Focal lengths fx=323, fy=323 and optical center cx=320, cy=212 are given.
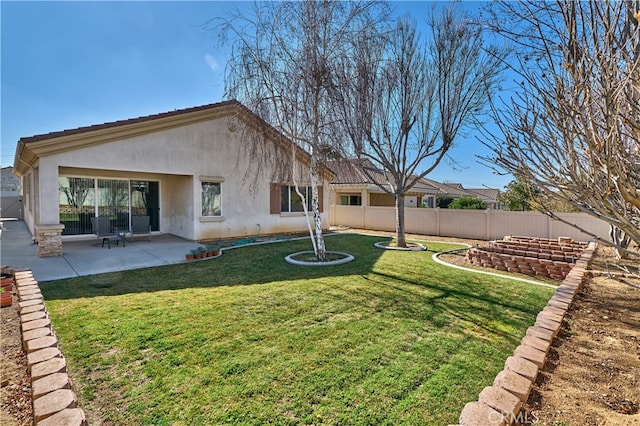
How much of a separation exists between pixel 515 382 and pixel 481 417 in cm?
61

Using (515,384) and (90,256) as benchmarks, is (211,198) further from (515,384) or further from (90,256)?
(515,384)

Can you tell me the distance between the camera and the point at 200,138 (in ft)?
42.5

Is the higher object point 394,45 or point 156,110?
point 394,45

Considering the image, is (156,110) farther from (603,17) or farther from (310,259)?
(603,17)

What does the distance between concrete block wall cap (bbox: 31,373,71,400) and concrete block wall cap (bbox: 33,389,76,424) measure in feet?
0.20

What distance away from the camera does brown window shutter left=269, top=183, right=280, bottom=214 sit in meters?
15.4

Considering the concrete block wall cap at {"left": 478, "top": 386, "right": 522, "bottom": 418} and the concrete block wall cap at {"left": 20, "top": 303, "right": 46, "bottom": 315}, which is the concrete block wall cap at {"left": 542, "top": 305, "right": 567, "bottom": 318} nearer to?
the concrete block wall cap at {"left": 478, "top": 386, "right": 522, "bottom": 418}

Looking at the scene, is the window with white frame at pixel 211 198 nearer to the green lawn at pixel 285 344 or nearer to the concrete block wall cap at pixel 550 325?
the green lawn at pixel 285 344

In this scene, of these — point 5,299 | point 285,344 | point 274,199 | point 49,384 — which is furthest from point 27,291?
point 274,199

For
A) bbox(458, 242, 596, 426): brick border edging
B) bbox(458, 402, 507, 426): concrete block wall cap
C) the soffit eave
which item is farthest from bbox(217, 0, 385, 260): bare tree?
bbox(458, 402, 507, 426): concrete block wall cap

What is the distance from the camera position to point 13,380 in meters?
3.24

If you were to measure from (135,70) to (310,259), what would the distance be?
9293mm

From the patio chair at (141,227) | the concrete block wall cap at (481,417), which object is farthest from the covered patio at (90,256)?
the concrete block wall cap at (481,417)

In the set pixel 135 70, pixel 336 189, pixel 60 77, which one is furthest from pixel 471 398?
pixel 336 189
